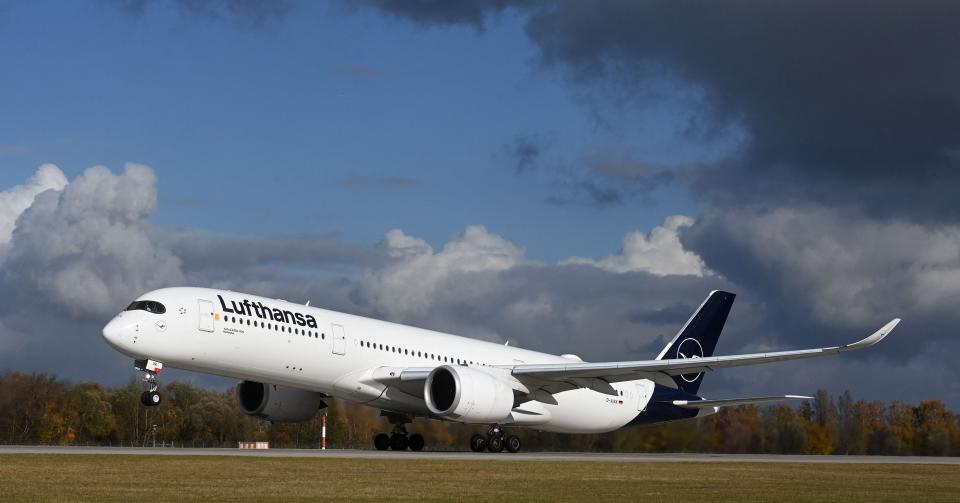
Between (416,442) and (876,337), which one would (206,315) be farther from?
(876,337)

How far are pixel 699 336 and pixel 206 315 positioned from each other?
23453mm

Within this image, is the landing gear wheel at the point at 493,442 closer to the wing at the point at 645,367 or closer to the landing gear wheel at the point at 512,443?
the landing gear wheel at the point at 512,443

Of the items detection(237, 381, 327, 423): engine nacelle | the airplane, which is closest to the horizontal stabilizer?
the airplane

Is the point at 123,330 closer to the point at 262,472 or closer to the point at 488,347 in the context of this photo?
the point at 262,472

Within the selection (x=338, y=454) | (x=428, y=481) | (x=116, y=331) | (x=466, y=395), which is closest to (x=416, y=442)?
(x=466, y=395)

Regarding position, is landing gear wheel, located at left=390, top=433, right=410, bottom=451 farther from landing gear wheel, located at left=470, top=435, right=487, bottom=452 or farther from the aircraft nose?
the aircraft nose

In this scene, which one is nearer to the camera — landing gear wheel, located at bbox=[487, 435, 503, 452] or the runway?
the runway

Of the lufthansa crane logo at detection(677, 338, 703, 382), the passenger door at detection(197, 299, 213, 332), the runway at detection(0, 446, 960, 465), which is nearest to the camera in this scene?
the runway at detection(0, 446, 960, 465)

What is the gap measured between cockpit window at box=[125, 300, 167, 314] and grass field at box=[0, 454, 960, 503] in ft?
23.0

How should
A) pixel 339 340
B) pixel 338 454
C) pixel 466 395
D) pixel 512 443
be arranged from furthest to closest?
pixel 512 443 → pixel 339 340 → pixel 466 395 → pixel 338 454

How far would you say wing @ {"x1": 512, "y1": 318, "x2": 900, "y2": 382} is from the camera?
3681 cm

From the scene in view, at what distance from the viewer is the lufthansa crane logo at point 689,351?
161 feet

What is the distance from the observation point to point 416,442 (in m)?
43.5

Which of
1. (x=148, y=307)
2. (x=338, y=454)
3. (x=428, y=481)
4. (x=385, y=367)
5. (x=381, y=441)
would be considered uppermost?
(x=148, y=307)
